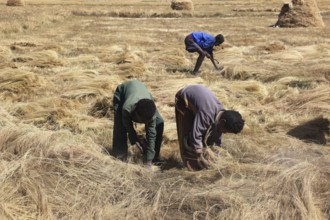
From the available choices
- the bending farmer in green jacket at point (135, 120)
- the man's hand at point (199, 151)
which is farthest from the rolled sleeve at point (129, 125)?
the man's hand at point (199, 151)

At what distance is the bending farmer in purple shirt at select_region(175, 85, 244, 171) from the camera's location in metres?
4.09

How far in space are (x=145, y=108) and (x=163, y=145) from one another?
1.28m

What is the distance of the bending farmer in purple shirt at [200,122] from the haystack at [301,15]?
18.2m

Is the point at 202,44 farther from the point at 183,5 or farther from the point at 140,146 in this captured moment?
the point at 183,5

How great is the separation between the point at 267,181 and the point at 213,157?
0.75 metres

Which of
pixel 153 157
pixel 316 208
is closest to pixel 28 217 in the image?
pixel 153 157

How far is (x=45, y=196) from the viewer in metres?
3.67

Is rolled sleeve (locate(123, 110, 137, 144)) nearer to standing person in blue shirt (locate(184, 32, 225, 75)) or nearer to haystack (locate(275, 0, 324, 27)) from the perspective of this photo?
standing person in blue shirt (locate(184, 32, 225, 75))

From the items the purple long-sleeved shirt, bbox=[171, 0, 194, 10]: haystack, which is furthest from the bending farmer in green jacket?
bbox=[171, 0, 194, 10]: haystack

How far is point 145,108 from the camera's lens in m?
4.41

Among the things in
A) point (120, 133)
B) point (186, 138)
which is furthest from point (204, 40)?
point (186, 138)

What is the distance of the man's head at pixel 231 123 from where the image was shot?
3961mm

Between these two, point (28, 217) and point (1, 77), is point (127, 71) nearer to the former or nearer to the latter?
point (1, 77)

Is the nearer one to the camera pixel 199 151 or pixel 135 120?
pixel 199 151
